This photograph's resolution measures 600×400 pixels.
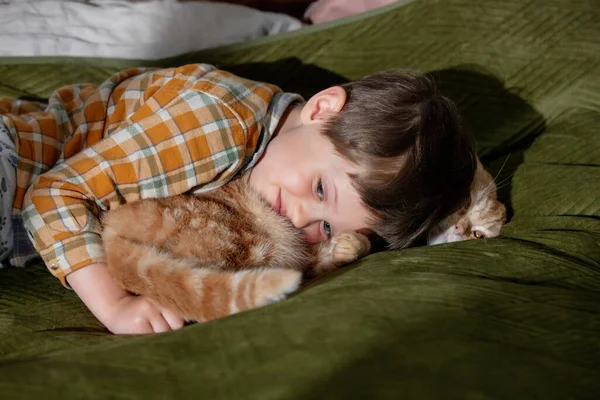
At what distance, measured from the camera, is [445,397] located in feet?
2.33

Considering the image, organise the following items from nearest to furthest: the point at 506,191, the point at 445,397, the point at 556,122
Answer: the point at 445,397
the point at 506,191
the point at 556,122

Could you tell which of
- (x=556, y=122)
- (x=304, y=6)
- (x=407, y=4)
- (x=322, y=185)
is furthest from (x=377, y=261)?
(x=304, y=6)

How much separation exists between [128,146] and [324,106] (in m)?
0.40

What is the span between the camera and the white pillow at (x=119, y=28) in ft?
5.76

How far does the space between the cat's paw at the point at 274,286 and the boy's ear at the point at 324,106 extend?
1.34 ft

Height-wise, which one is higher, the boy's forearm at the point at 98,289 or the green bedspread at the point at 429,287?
the green bedspread at the point at 429,287

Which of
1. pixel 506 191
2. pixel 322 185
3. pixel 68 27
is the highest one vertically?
pixel 68 27

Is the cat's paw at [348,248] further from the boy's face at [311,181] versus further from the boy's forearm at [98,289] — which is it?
the boy's forearm at [98,289]

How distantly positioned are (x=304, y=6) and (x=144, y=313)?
1448 mm

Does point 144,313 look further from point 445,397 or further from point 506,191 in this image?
point 506,191

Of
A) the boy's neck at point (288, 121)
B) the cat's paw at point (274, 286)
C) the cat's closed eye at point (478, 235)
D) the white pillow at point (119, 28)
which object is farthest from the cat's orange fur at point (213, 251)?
the white pillow at point (119, 28)

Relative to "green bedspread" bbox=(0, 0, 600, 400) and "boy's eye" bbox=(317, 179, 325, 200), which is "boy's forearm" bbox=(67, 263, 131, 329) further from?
"boy's eye" bbox=(317, 179, 325, 200)

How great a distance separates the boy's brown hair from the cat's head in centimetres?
4

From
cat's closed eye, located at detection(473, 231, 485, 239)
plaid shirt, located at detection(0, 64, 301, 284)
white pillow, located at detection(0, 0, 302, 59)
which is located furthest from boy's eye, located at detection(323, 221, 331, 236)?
white pillow, located at detection(0, 0, 302, 59)
